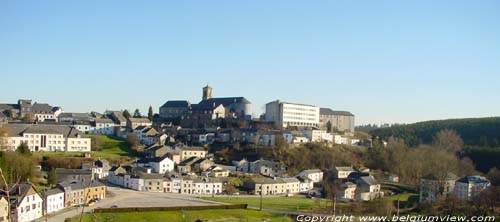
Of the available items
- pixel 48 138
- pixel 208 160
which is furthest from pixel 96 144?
pixel 208 160

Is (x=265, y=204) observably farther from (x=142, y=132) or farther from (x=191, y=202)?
(x=142, y=132)

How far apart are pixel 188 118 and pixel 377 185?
2350 centimetres

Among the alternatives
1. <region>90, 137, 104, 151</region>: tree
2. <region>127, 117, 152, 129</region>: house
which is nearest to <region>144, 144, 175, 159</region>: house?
<region>90, 137, 104, 151</region>: tree

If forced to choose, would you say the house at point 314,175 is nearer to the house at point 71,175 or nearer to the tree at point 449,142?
the house at point 71,175

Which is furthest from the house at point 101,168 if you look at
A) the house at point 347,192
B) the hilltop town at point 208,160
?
the house at point 347,192

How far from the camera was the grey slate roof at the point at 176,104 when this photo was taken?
5671cm

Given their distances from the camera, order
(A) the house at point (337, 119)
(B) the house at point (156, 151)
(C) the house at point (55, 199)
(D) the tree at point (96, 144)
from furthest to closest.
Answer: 1. (A) the house at point (337, 119)
2. (D) the tree at point (96, 144)
3. (B) the house at point (156, 151)
4. (C) the house at point (55, 199)

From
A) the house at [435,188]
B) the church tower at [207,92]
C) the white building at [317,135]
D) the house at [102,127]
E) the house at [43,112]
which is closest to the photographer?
the house at [435,188]

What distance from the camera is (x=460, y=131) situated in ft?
214

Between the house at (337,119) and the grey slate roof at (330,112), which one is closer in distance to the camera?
the house at (337,119)

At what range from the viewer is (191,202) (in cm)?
2862

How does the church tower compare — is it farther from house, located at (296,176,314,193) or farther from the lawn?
the lawn

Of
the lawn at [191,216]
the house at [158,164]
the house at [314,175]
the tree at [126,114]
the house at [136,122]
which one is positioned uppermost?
the tree at [126,114]

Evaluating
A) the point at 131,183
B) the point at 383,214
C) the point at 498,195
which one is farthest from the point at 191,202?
the point at 498,195
